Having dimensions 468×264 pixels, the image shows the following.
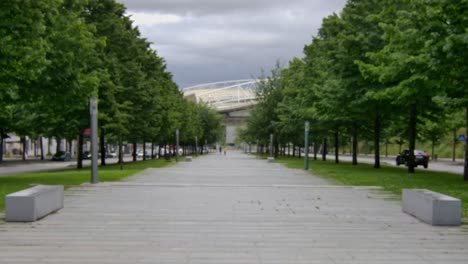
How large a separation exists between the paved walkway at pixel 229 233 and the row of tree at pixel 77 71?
5974 millimetres

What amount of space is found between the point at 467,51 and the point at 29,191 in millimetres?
12428

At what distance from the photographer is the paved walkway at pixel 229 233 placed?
8.66 m

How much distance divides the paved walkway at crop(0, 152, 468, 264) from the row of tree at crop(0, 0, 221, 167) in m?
5.97

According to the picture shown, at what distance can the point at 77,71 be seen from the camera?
78.0 feet

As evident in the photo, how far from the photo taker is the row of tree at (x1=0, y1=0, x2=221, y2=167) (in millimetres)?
19812

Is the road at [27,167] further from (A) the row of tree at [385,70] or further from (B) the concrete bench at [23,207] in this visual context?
(B) the concrete bench at [23,207]

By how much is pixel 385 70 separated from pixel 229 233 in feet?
50.4

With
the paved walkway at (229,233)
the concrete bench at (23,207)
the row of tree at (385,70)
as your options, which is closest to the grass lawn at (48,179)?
the concrete bench at (23,207)

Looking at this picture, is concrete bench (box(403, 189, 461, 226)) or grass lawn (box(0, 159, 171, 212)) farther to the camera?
grass lawn (box(0, 159, 171, 212))

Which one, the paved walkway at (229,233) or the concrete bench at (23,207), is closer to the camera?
the paved walkway at (229,233)

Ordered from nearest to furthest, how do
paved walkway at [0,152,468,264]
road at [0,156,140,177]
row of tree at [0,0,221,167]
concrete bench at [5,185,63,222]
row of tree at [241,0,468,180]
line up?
1. paved walkway at [0,152,468,264]
2. concrete bench at [5,185,63,222]
3. row of tree at [241,0,468,180]
4. row of tree at [0,0,221,167]
5. road at [0,156,140,177]

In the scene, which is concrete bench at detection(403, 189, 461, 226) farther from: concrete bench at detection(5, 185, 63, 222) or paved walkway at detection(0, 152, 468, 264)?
concrete bench at detection(5, 185, 63, 222)

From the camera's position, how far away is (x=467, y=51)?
59.2ft

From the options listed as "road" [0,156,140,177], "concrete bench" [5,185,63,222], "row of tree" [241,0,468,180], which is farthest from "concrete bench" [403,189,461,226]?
"road" [0,156,140,177]
